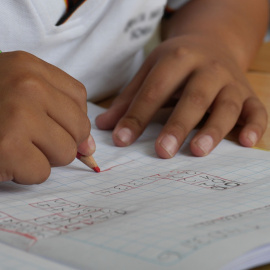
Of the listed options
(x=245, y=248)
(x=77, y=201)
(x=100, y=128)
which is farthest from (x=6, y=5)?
(x=245, y=248)

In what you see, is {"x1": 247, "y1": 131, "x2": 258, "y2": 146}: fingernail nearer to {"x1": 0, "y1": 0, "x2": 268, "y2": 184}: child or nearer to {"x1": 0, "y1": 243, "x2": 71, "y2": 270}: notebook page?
{"x1": 0, "y1": 0, "x2": 268, "y2": 184}: child

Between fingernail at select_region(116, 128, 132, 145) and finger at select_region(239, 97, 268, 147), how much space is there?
0.33 feet

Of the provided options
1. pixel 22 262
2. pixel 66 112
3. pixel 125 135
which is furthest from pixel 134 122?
pixel 22 262

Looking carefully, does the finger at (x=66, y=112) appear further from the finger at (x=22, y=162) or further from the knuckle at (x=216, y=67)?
the knuckle at (x=216, y=67)

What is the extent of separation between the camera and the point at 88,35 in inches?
24.8

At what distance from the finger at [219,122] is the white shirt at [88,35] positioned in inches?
7.2

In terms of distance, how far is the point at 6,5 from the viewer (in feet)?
1.66

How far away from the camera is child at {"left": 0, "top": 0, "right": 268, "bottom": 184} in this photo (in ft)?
1.15

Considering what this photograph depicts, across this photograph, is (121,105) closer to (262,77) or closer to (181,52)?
(181,52)

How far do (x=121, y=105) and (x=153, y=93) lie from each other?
0.05m

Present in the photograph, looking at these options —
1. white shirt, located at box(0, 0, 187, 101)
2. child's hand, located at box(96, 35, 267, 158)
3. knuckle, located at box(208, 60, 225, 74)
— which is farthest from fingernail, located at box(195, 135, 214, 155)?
white shirt, located at box(0, 0, 187, 101)

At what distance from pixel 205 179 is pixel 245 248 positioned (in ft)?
0.42

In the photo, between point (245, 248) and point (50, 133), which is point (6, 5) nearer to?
point (50, 133)

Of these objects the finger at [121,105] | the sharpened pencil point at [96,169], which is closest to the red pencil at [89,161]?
the sharpened pencil point at [96,169]
